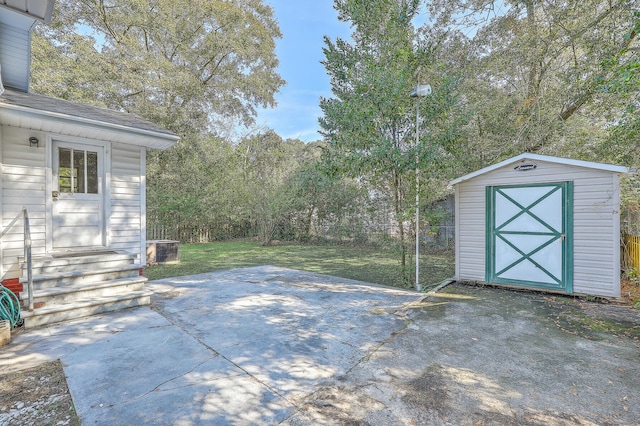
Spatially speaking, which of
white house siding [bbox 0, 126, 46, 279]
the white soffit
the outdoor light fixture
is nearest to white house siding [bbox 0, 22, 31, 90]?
the white soffit

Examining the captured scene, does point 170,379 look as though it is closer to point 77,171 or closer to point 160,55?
point 77,171

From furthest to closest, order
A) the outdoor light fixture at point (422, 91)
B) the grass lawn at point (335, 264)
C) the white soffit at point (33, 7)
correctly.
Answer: the grass lawn at point (335, 264) < the outdoor light fixture at point (422, 91) < the white soffit at point (33, 7)

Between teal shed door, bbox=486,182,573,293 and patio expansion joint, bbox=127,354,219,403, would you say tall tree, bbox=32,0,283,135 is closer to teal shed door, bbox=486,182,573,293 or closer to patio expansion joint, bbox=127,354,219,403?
patio expansion joint, bbox=127,354,219,403

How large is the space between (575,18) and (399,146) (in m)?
4.77

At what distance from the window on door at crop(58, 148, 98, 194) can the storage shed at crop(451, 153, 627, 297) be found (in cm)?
648

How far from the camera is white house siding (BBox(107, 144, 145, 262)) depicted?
483 cm

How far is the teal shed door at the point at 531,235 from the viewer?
467cm

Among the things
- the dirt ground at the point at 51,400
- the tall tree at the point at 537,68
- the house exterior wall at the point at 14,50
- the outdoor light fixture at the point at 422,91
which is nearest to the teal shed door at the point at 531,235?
the outdoor light fixture at the point at 422,91

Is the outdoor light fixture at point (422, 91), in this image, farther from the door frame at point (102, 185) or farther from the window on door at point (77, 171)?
the window on door at point (77, 171)

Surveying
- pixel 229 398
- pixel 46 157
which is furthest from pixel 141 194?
pixel 229 398

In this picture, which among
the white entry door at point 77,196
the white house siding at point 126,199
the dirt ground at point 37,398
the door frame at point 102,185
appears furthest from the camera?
the white house siding at point 126,199

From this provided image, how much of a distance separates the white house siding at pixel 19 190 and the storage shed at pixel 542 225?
694 centimetres

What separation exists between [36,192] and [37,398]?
3397mm

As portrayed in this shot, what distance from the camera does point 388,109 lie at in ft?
15.9
